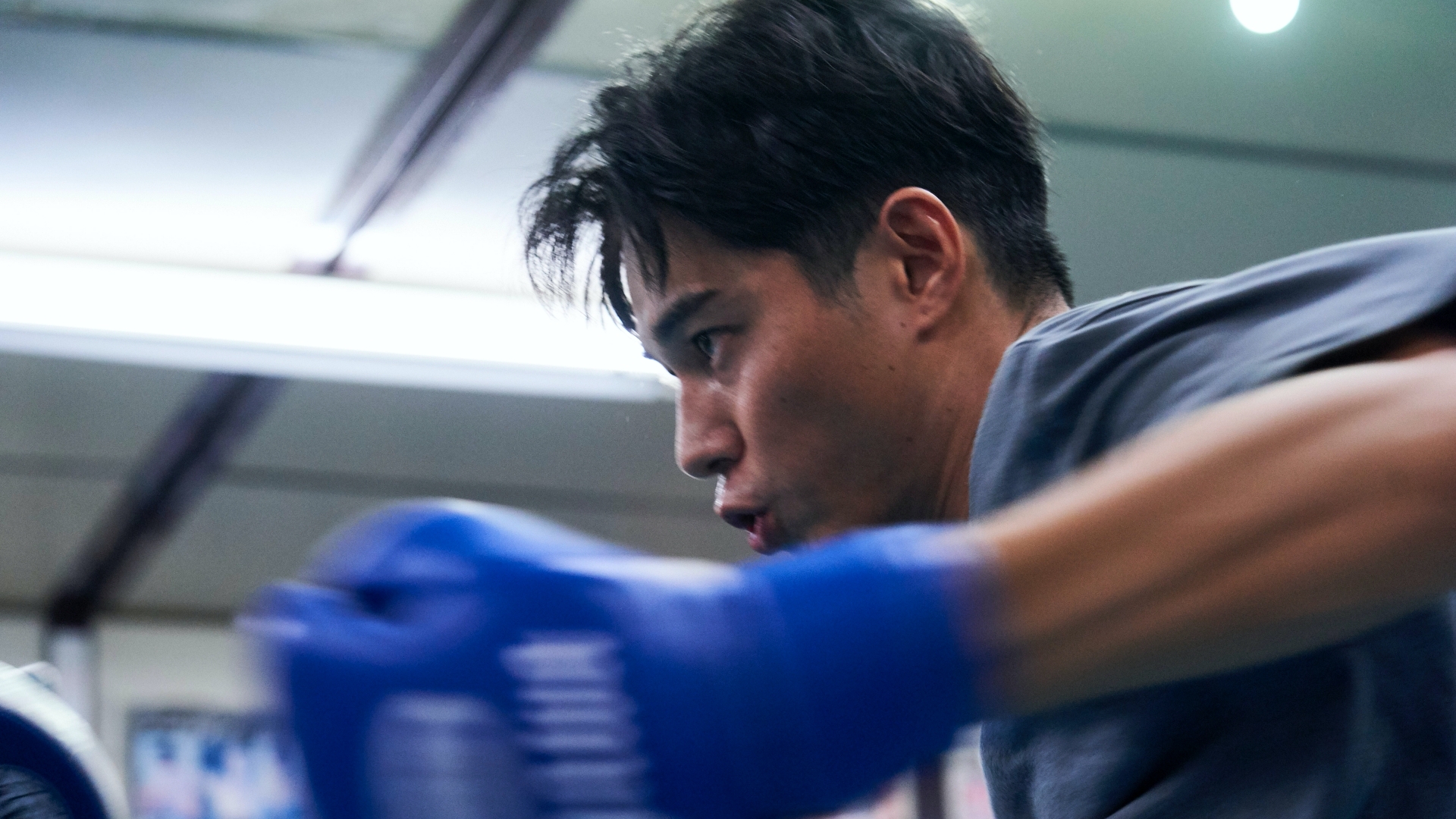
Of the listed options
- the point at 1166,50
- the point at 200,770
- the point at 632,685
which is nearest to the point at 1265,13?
the point at 1166,50

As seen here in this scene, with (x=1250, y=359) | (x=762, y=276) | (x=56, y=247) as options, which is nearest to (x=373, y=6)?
(x=56, y=247)

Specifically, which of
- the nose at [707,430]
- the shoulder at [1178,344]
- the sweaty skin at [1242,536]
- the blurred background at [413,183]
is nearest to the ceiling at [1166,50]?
the blurred background at [413,183]

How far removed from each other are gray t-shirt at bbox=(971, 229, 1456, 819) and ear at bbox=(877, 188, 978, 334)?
0.25 meters

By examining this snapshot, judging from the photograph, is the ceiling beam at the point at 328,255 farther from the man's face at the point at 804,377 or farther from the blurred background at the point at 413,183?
the man's face at the point at 804,377

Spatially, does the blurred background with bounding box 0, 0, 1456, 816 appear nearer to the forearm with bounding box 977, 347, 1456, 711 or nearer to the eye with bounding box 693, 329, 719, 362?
the eye with bounding box 693, 329, 719, 362

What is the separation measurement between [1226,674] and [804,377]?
1.21ft

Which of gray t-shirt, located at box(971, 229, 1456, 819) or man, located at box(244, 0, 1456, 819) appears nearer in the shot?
man, located at box(244, 0, 1456, 819)

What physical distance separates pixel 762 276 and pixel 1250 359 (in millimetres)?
439

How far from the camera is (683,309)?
1.03 metres

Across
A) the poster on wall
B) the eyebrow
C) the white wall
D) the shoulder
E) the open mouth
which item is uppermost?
the eyebrow

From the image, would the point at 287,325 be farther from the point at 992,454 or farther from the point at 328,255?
the point at 992,454

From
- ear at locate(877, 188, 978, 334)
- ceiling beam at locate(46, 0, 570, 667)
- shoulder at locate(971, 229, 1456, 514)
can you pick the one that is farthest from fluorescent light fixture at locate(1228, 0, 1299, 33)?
shoulder at locate(971, 229, 1456, 514)

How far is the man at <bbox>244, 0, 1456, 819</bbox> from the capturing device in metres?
0.54

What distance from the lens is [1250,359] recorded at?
24.9 inches
